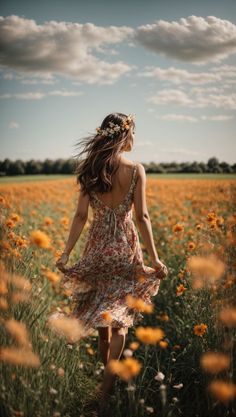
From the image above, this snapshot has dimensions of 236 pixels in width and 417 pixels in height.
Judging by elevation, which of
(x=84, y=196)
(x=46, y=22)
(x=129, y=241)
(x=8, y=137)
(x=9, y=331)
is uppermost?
(x=46, y=22)

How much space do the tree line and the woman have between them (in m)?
0.46

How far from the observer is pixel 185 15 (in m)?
4.29

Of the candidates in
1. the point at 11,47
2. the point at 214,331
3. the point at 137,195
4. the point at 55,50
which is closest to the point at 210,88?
the point at 55,50

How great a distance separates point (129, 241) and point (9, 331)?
43.0 inches

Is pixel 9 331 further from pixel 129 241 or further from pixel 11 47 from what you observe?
pixel 11 47

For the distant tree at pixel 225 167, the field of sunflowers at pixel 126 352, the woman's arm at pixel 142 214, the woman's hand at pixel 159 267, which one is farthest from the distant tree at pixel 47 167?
the woman's hand at pixel 159 267

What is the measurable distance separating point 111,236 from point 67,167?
46.6 feet

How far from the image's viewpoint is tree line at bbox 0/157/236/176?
5.50 metres

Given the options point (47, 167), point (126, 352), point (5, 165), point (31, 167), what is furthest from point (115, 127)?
point (47, 167)

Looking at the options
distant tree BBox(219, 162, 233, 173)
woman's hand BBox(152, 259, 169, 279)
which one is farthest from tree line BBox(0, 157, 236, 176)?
woman's hand BBox(152, 259, 169, 279)

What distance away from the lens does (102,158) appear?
9.57 ft

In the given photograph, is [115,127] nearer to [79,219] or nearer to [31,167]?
[79,219]

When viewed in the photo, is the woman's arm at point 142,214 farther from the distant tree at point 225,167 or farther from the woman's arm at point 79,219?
the distant tree at point 225,167

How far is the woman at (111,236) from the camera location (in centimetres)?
285
